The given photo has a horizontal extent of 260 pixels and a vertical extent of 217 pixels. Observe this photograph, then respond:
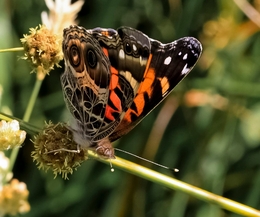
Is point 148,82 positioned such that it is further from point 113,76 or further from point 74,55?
point 74,55

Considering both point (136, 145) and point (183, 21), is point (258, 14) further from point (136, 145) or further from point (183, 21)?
point (136, 145)

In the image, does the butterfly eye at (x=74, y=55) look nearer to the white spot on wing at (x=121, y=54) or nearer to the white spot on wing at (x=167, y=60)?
the white spot on wing at (x=121, y=54)

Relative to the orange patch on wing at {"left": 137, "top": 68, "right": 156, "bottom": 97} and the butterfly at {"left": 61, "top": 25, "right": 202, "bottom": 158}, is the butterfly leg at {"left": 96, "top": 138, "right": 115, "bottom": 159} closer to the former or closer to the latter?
the butterfly at {"left": 61, "top": 25, "right": 202, "bottom": 158}

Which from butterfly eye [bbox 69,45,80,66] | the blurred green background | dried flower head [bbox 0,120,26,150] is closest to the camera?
dried flower head [bbox 0,120,26,150]

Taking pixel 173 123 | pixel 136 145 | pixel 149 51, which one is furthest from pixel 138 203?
pixel 149 51

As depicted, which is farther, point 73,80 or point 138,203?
point 138,203

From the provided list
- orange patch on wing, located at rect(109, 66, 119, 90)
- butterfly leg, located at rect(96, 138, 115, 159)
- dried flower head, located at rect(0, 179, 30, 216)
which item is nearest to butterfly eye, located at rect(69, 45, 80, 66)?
orange patch on wing, located at rect(109, 66, 119, 90)

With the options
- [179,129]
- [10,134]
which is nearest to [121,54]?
[10,134]

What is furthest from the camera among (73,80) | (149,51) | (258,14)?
(258,14)
